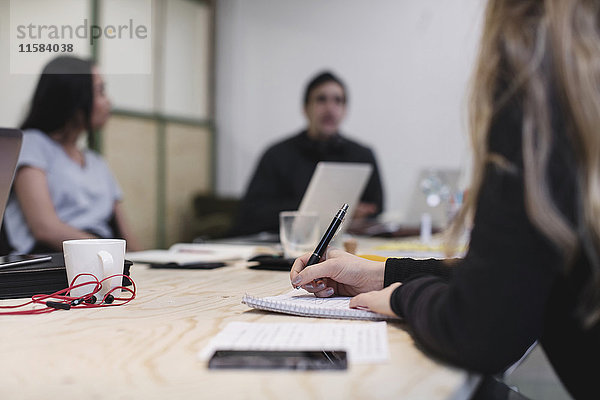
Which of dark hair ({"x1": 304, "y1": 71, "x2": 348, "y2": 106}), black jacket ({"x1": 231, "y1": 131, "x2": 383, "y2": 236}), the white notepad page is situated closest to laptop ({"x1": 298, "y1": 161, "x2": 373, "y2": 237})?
the white notepad page

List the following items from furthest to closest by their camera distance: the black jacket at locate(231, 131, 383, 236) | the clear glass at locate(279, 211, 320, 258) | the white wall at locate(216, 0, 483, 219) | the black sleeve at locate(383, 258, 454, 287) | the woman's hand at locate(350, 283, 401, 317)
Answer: the white wall at locate(216, 0, 483, 219), the black jacket at locate(231, 131, 383, 236), the clear glass at locate(279, 211, 320, 258), the black sleeve at locate(383, 258, 454, 287), the woman's hand at locate(350, 283, 401, 317)

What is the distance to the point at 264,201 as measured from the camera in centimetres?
354

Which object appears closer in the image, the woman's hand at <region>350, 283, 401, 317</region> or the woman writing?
the woman writing

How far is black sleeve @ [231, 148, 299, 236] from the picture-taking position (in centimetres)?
309

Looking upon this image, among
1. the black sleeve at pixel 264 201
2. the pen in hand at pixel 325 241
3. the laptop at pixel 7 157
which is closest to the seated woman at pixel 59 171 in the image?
the black sleeve at pixel 264 201

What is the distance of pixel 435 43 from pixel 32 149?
11.0ft

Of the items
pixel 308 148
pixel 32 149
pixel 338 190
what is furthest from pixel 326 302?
pixel 308 148

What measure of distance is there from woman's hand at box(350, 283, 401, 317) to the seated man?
255cm

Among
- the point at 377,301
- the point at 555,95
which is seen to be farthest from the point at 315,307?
the point at 555,95

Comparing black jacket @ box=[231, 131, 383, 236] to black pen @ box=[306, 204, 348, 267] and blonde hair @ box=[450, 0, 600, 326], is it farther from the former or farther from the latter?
blonde hair @ box=[450, 0, 600, 326]

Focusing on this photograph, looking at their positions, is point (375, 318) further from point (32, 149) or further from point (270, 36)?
point (270, 36)

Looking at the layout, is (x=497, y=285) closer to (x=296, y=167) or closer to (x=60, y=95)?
(x=60, y=95)

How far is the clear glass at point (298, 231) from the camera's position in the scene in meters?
1.67

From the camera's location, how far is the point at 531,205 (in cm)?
66
